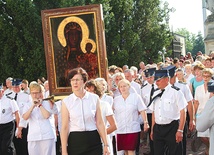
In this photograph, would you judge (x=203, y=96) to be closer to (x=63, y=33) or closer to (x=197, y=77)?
(x=197, y=77)

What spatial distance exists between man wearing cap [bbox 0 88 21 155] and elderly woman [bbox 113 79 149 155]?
2.45 meters

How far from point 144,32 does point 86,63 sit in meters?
14.6

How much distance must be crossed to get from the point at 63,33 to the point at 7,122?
269cm

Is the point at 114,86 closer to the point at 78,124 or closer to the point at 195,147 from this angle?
the point at 195,147

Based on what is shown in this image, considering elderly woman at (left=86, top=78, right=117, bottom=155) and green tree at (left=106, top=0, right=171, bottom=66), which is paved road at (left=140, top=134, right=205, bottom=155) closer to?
elderly woman at (left=86, top=78, right=117, bottom=155)

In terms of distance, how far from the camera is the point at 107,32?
22.0 metres

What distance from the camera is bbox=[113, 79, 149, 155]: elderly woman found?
810 cm

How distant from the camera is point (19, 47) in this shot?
64.2 ft

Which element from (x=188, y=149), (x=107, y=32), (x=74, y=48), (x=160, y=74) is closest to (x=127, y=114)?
(x=160, y=74)

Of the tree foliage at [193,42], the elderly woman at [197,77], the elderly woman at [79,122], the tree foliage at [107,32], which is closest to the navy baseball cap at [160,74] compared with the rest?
the elderly woman at [79,122]

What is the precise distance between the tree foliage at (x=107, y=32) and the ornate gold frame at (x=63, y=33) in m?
8.38

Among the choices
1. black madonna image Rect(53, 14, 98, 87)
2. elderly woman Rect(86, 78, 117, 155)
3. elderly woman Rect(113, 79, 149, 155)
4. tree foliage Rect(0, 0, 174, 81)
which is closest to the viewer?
elderly woman Rect(86, 78, 117, 155)

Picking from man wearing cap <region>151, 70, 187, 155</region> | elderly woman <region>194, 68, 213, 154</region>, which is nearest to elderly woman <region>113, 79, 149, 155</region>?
man wearing cap <region>151, 70, 187, 155</region>

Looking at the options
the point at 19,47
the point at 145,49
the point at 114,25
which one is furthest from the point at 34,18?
the point at 145,49
